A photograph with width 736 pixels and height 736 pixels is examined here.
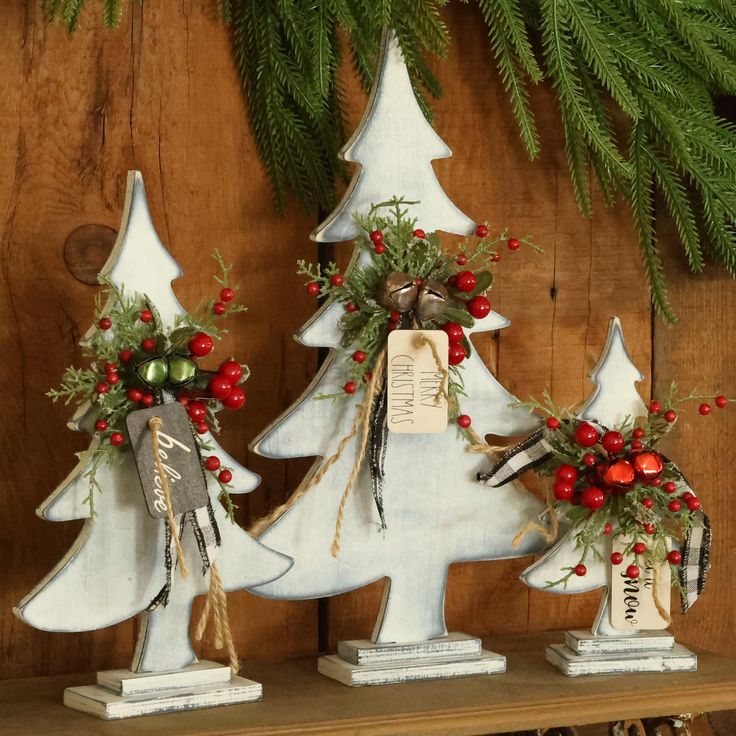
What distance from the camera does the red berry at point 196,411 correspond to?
98 centimetres

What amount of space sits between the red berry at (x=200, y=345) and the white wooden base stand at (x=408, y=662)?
31 cm

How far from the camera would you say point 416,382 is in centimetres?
105

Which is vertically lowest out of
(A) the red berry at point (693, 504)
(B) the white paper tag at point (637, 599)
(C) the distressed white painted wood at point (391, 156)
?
(B) the white paper tag at point (637, 599)

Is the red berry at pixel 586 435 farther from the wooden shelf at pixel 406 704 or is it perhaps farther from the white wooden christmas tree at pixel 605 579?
the wooden shelf at pixel 406 704

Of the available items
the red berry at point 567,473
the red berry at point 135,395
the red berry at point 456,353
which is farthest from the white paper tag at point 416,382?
the red berry at point 135,395

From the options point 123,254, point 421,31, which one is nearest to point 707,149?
point 421,31

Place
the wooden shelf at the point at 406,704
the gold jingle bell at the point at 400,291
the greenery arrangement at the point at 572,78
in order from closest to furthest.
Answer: the wooden shelf at the point at 406,704
the gold jingle bell at the point at 400,291
the greenery arrangement at the point at 572,78

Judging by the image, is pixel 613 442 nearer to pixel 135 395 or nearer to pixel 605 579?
pixel 605 579

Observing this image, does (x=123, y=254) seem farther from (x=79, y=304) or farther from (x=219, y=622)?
(x=219, y=622)

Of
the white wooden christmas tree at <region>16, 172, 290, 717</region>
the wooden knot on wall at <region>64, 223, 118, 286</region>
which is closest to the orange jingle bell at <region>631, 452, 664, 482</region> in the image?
the white wooden christmas tree at <region>16, 172, 290, 717</region>

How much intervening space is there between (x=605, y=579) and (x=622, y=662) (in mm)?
81

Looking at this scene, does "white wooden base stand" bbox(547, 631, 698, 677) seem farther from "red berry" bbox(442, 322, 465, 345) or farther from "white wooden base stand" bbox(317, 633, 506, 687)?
"red berry" bbox(442, 322, 465, 345)

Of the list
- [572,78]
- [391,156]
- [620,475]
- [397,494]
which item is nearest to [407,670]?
[397,494]

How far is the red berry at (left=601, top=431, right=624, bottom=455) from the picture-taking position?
42.8 inches
